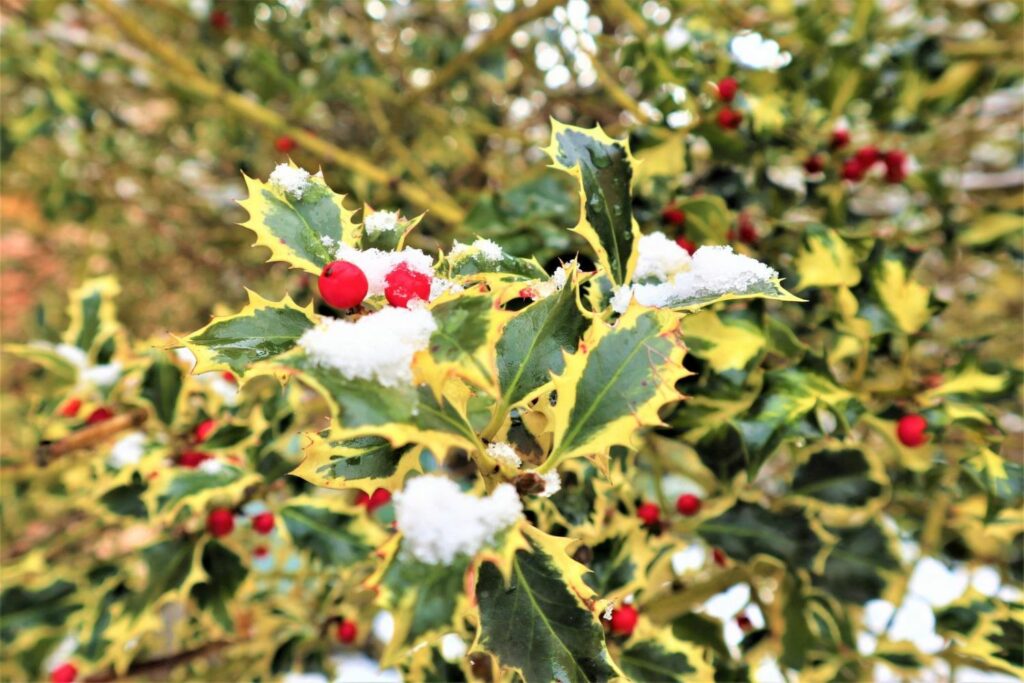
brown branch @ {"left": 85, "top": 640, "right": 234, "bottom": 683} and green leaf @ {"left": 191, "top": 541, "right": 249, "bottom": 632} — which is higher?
green leaf @ {"left": 191, "top": 541, "right": 249, "bottom": 632}

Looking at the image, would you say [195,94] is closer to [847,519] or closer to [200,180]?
[200,180]

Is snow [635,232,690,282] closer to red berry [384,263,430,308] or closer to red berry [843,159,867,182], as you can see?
red berry [384,263,430,308]

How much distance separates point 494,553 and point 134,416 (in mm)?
1048

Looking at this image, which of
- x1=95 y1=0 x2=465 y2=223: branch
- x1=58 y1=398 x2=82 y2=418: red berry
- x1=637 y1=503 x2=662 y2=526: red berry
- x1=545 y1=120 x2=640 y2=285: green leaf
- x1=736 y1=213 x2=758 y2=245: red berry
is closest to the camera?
x1=545 y1=120 x2=640 y2=285: green leaf

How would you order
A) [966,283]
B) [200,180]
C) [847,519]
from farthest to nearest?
1. [200,180]
2. [966,283]
3. [847,519]

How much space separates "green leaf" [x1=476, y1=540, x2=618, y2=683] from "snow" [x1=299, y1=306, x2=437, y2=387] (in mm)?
175

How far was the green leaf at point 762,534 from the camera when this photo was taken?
948mm

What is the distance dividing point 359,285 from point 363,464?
141mm

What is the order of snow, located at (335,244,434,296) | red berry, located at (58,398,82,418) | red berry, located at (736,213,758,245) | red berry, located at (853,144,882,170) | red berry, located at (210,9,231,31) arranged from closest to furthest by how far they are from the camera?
snow, located at (335,244,434,296) < red berry, located at (736,213,758,245) < red berry, located at (853,144,882,170) < red berry, located at (58,398,82,418) < red berry, located at (210,9,231,31)

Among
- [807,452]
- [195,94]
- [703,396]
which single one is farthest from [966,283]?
[195,94]

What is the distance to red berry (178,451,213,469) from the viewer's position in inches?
43.5

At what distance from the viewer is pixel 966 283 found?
2203mm

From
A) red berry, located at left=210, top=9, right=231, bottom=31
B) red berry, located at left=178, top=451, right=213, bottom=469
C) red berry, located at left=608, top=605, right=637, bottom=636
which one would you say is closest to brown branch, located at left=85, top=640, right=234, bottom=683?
red berry, located at left=178, top=451, right=213, bottom=469

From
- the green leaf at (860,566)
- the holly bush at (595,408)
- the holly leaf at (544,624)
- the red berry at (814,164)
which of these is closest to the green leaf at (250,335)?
the holly bush at (595,408)
